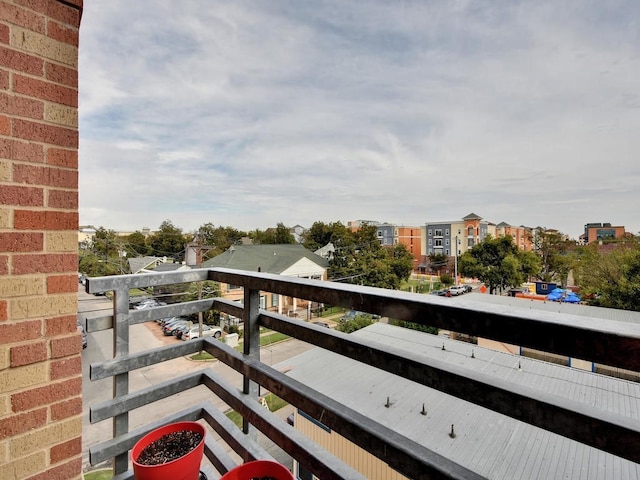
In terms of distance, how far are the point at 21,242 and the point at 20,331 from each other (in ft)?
0.74

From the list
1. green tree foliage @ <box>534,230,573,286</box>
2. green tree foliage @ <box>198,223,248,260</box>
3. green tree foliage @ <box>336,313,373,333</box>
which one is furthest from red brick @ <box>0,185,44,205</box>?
green tree foliage @ <box>198,223,248,260</box>

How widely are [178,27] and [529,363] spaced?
29.1 feet

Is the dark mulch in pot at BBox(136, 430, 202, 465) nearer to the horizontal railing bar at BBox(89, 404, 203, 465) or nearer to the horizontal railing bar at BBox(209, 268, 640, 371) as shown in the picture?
the horizontal railing bar at BBox(89, 404, 203, 465)

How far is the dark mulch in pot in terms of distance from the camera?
97 cm

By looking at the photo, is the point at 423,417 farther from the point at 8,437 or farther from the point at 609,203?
the point at 609,203

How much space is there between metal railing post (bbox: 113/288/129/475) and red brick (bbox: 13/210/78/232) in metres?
0.44

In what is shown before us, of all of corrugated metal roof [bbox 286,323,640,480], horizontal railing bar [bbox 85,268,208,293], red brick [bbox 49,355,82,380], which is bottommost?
corrugated metal roof [bbox 286,323,640,480]

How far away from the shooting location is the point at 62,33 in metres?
0.83

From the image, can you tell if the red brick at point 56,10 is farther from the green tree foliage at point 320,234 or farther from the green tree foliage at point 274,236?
the green tree foliage at point 274,236

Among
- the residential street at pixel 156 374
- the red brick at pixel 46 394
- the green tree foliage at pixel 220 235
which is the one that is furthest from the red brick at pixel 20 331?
the green tree foliage at pixel 220 235

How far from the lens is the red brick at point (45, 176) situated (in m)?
0.77

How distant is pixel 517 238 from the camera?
32.4 m

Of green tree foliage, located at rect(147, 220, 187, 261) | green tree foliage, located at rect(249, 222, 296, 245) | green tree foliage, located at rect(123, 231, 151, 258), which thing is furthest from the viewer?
green tree foliage, located at rect(249, 222, 296, 245)

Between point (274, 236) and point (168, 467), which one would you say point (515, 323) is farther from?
point (274, 236)
